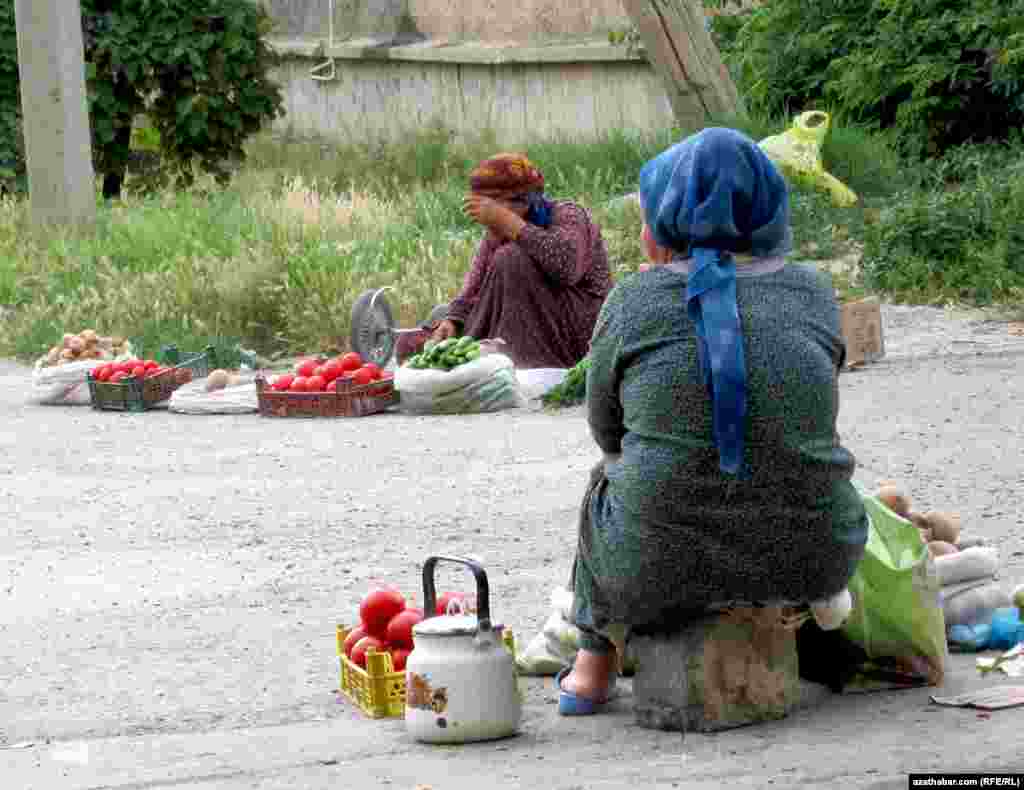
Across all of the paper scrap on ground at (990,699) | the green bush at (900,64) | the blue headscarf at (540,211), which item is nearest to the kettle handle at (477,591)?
the paper scrap on ground at (990,699)

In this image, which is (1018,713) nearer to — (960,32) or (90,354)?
(90,354)

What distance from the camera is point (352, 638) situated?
5395mm

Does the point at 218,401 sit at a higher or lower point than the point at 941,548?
lower

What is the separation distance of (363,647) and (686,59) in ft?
40.5

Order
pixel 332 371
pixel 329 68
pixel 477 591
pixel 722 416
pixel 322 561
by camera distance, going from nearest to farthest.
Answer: pixel 722 416, pixel 477 591, pixel 322 561, pixel 332 371, pixel 329 68

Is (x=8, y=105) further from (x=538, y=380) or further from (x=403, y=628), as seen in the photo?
(x=403, y=628)

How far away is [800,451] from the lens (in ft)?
15.6

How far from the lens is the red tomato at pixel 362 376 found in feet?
34.3

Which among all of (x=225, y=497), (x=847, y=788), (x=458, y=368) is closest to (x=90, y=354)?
(x=458, y=368)

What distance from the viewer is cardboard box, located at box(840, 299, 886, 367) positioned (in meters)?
10.6

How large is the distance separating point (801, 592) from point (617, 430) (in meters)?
0.60

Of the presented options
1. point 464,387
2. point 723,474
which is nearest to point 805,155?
point 464,387

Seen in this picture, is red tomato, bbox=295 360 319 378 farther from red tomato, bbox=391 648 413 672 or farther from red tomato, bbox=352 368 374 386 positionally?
red tomato, bbox=391 648 413 672

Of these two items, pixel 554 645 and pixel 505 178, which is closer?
pixel 554 645
